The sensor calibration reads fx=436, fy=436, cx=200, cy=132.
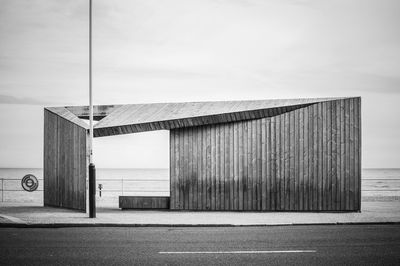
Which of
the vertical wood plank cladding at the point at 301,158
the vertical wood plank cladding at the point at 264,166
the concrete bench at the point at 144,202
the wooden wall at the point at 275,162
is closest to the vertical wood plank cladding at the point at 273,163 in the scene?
the wooden wall at the point at 275,162

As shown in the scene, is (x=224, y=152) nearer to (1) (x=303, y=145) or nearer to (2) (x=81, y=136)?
(1) (x=303, y=145)

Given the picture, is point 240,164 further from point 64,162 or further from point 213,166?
point 64,162

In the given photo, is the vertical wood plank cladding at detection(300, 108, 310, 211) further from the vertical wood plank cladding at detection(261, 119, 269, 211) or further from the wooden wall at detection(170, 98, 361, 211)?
the vertical wood plank cladding at detection(261, 119, 269, 211)

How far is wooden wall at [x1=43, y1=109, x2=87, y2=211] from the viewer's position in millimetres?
15930

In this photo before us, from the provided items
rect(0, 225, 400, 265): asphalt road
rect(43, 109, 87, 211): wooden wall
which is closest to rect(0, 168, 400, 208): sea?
rect(43, 109, 87, 211): wooden wall

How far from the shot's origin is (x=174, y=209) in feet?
52.8

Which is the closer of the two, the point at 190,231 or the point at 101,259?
the point at 101,259

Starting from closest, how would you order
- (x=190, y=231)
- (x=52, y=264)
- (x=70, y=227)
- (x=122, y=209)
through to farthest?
(x=52, y=264) → (x=190, y=231) → (x=70, y=227) → (x=122, y=209)

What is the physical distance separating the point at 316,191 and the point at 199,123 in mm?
4807

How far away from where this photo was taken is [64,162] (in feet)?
54.9

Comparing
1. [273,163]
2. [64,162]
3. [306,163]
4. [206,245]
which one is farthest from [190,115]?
[206,245]

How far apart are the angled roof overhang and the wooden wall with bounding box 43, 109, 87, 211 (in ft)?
1.71

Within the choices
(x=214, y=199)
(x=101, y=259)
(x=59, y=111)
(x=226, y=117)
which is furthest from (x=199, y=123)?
(x=101, y=259)

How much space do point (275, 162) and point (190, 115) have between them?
349 cm
